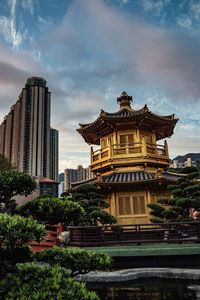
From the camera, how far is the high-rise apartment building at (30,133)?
71.2 metres

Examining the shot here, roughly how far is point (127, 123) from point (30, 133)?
201 feet

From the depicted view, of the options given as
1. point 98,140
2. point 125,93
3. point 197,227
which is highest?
point 125,93

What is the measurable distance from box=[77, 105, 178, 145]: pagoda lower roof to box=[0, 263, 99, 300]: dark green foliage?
48.4 feet

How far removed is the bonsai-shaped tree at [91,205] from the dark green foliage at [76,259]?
23.9 feet

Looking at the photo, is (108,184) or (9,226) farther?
(108,184)

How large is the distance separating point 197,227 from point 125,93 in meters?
14.7

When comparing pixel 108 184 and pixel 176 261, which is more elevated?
pixel 108 184

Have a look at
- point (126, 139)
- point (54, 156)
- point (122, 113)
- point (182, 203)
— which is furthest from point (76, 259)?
point (54, 156)

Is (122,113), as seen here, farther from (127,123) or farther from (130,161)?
(130,161)

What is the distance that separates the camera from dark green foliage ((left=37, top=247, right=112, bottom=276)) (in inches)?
193

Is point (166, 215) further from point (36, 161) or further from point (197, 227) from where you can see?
point (36, 161)

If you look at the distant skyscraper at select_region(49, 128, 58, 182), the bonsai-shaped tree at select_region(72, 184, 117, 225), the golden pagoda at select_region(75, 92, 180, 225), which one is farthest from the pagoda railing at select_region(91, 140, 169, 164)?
the distant skyscraper at select_region(49, 128, 58, 182)

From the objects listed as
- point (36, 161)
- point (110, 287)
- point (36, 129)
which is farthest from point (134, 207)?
point (36, 129)

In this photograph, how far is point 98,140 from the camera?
21766mm
